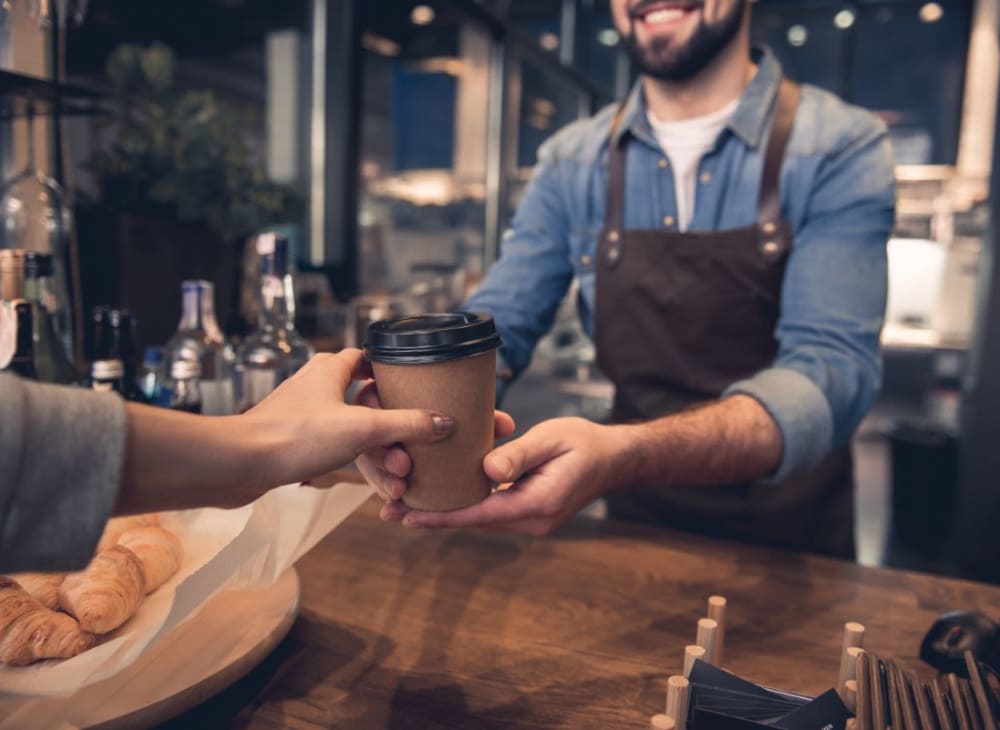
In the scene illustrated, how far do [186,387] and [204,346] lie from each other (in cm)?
17

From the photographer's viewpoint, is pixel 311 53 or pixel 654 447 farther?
pixel 311 53

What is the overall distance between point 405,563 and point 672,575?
0.37 metres

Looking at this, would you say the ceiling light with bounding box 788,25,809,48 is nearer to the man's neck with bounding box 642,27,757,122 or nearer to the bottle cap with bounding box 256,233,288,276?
the man's neck with bounding box 642,27,757,122

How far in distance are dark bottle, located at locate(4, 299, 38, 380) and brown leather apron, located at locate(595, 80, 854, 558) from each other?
107cm

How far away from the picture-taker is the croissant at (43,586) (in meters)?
0.71

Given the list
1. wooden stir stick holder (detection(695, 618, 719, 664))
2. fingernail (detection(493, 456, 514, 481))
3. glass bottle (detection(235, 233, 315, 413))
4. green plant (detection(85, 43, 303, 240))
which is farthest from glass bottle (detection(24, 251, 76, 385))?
wooden stir stick holder (detection(695, 618, 719, 664))

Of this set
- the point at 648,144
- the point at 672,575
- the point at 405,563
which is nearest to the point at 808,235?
the point at 648,144

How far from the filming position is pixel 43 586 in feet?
2.40

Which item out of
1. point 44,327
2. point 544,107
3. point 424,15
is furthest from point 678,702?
point 424,15

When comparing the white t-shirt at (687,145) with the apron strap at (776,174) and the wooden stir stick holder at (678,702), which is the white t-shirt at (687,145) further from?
the wooden stir stick holder at (678,702)

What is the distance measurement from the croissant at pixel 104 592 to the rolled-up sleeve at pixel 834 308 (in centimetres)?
88

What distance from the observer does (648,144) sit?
63.9 inches

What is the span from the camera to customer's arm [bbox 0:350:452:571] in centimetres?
45

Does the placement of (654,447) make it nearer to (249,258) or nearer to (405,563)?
(405,563)
